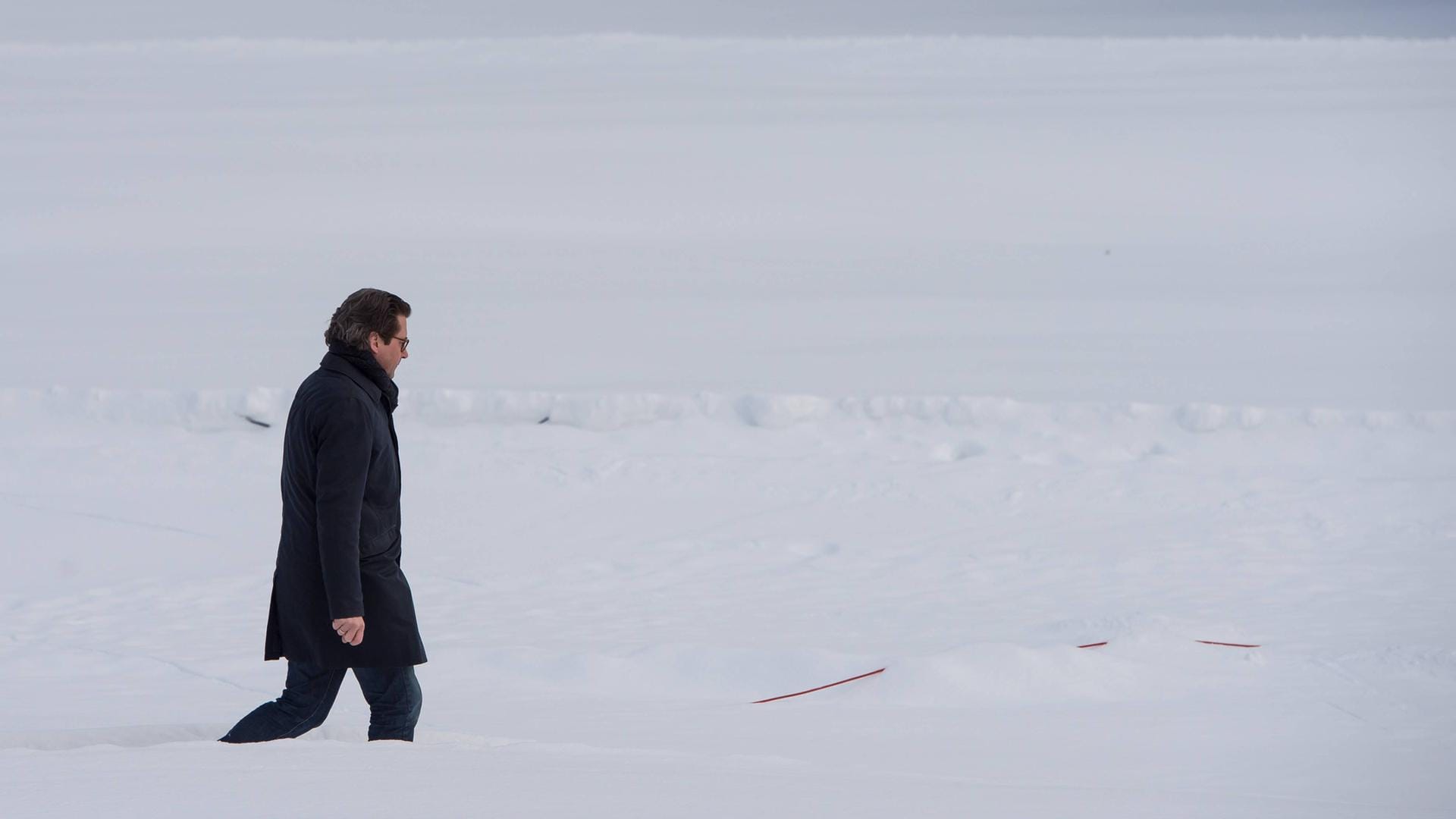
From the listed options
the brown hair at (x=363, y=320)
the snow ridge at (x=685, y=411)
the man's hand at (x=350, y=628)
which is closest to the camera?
the man's hand at (x=350, y=628)

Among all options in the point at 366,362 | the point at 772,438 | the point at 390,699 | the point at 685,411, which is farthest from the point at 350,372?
the point at 685,411

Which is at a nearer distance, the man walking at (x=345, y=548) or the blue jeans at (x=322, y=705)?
the man walking at (x=345, y=548)

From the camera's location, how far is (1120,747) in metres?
3.23

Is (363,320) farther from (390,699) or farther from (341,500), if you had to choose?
(390,699)

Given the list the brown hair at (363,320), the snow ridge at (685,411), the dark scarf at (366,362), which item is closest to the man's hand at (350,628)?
the dark scarf at (366,362)

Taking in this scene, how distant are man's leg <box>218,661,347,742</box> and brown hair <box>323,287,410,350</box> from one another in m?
0.67

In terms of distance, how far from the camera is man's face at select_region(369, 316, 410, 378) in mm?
2797

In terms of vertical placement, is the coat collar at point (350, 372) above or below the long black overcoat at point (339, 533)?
above

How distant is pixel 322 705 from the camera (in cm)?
282

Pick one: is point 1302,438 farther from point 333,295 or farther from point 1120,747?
point 333,295

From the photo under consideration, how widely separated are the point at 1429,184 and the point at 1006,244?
4.73 m

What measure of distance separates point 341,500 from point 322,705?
1.55 feet

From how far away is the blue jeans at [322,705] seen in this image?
2779 mm

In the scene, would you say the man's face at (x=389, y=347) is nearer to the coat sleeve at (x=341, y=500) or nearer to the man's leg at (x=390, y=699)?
the coat sleeve at (x=341, y=500)
